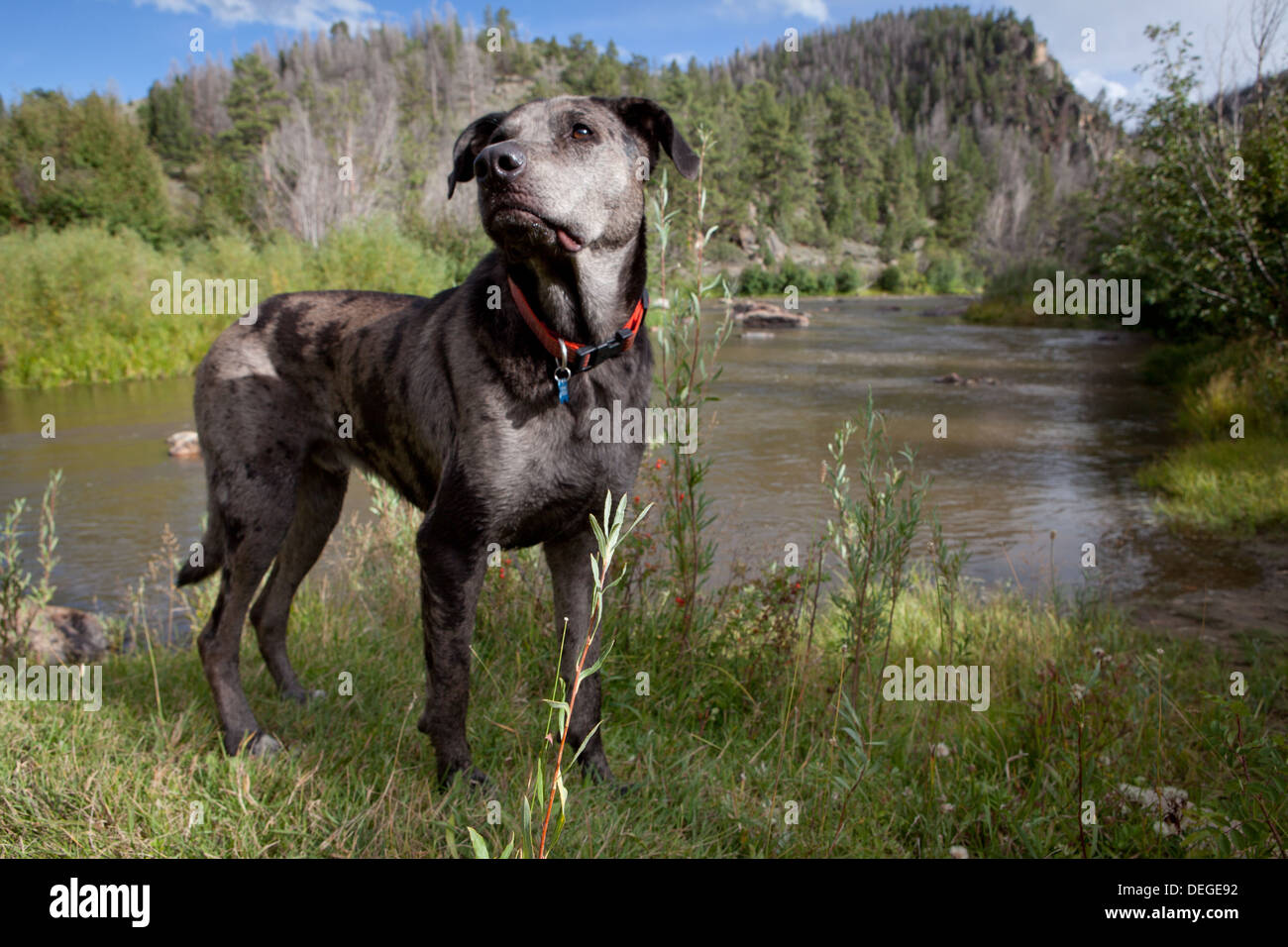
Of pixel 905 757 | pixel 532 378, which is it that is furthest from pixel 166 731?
pixel 905 757

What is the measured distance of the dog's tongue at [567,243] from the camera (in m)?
2.81

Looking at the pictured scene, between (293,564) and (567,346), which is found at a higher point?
(567,346)

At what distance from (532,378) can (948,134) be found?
5588 inches

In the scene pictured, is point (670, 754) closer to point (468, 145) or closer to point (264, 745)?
point (264, 745)

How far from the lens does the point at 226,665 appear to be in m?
3.75

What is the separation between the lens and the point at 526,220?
2707mm

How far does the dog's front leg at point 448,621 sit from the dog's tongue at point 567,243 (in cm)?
96

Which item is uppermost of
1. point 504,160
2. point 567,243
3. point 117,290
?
point 117,290

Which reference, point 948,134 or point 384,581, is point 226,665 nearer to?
point 384,581

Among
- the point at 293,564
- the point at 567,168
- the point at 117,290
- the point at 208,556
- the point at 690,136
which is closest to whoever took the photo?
the point at 567,168

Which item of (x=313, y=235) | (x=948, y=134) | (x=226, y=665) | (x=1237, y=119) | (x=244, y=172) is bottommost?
(x=226, y=665)

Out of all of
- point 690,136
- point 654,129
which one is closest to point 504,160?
point 654,129

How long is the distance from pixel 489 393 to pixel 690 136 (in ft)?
167

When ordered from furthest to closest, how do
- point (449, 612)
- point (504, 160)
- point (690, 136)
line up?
1. point (690, 136)
2. point (449, 612)
3. point (504, 160)
